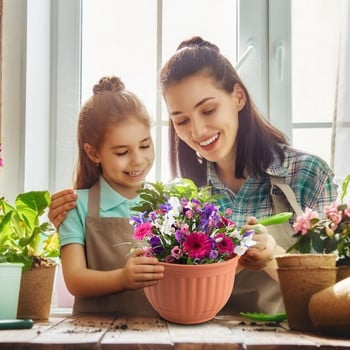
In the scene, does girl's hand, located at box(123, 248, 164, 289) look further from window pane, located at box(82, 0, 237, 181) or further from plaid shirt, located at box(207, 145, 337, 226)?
window pane, located at box(82, 0, 237, 181)

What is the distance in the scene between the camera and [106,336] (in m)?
0.95

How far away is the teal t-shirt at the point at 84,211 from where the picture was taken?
1.31m

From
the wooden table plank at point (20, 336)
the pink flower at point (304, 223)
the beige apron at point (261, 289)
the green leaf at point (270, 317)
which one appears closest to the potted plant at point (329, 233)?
the pink flower at point (304, 223)

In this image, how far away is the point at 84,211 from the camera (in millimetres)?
1352

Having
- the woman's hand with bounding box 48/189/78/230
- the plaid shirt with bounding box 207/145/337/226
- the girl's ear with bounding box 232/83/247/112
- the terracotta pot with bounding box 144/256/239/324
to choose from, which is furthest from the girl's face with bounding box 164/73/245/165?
the terracotta pot with bounding box 144/256/239/324

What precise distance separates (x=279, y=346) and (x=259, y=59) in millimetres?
907

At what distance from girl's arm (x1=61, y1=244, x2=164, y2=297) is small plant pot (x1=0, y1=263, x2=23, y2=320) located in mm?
121

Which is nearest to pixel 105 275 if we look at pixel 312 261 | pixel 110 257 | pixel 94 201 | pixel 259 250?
pixel 110 257

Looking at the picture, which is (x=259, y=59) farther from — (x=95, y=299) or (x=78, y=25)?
(x=95, y=299)

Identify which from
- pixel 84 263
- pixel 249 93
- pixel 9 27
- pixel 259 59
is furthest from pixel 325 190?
pixel 9 27

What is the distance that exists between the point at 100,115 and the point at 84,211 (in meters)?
0.21

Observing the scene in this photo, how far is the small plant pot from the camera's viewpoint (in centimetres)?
117

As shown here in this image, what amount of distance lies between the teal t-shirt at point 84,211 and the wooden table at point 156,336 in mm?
198

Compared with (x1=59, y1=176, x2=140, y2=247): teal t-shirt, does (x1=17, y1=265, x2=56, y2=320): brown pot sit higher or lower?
lower
